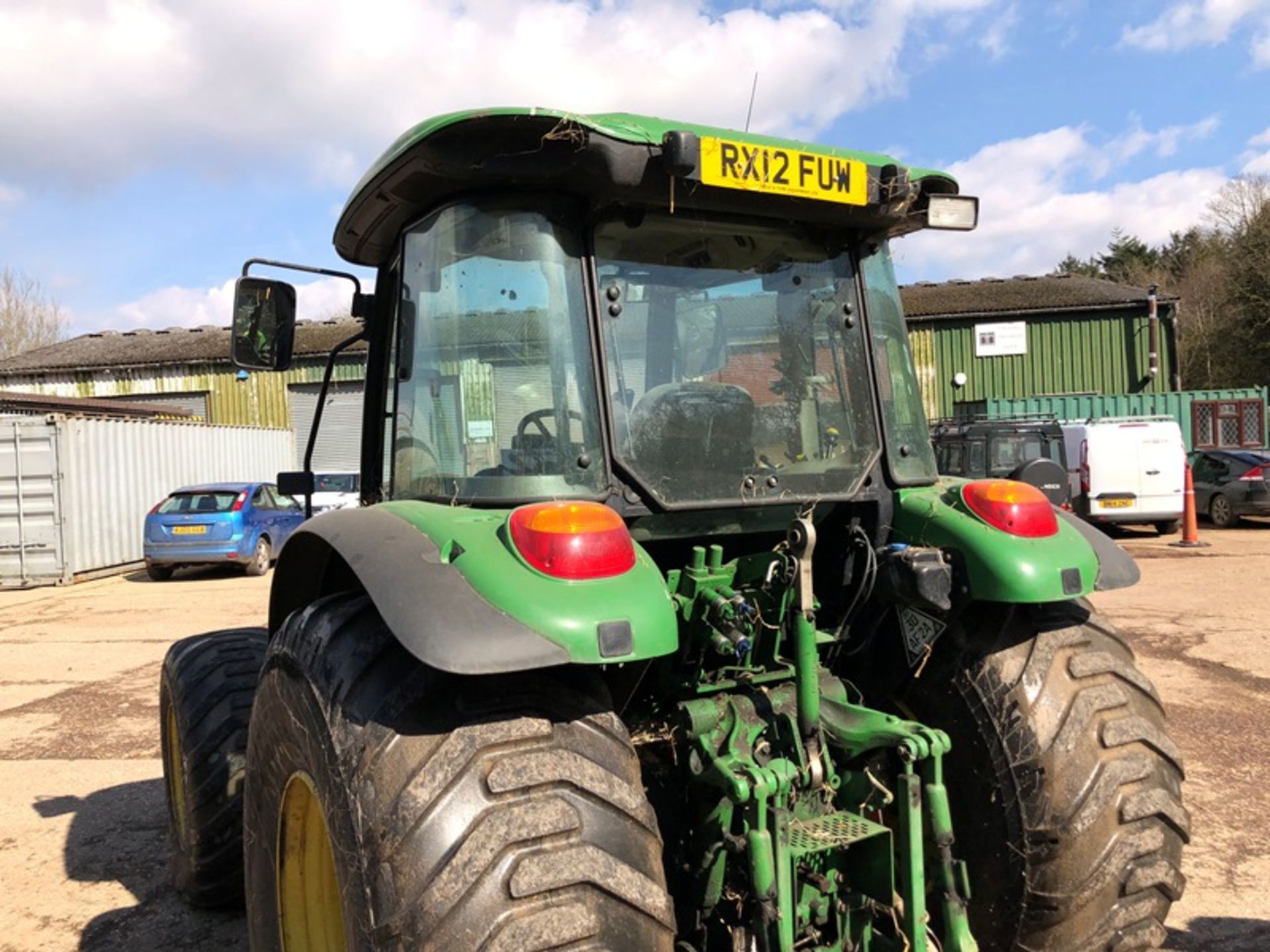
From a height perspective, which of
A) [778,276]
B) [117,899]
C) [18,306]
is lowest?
[117,899]

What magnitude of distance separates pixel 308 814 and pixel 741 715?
1099mm

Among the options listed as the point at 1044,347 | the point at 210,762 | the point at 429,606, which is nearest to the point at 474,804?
the point at 429,606

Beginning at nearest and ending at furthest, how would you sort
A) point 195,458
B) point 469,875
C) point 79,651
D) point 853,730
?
point 469,875
point 853,730
point 79,651
point 195,458

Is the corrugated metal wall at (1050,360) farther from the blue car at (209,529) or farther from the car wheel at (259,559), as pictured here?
the blue car at (209,529)

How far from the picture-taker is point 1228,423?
962 inches

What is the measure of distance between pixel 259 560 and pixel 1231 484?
54.9ft

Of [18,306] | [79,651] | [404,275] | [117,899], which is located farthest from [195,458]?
[18,306]

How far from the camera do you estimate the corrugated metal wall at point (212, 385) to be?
27141mm

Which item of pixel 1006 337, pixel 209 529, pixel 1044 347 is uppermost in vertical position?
pixel 1006 337

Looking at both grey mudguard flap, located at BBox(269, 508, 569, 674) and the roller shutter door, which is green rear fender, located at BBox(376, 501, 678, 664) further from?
the roller shutter door

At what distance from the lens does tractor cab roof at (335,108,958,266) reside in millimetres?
2340

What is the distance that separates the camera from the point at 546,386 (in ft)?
8.05

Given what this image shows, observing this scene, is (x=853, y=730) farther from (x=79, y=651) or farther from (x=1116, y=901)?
(x=79, y=651)

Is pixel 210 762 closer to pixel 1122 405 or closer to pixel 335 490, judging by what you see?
pixel 335 490
